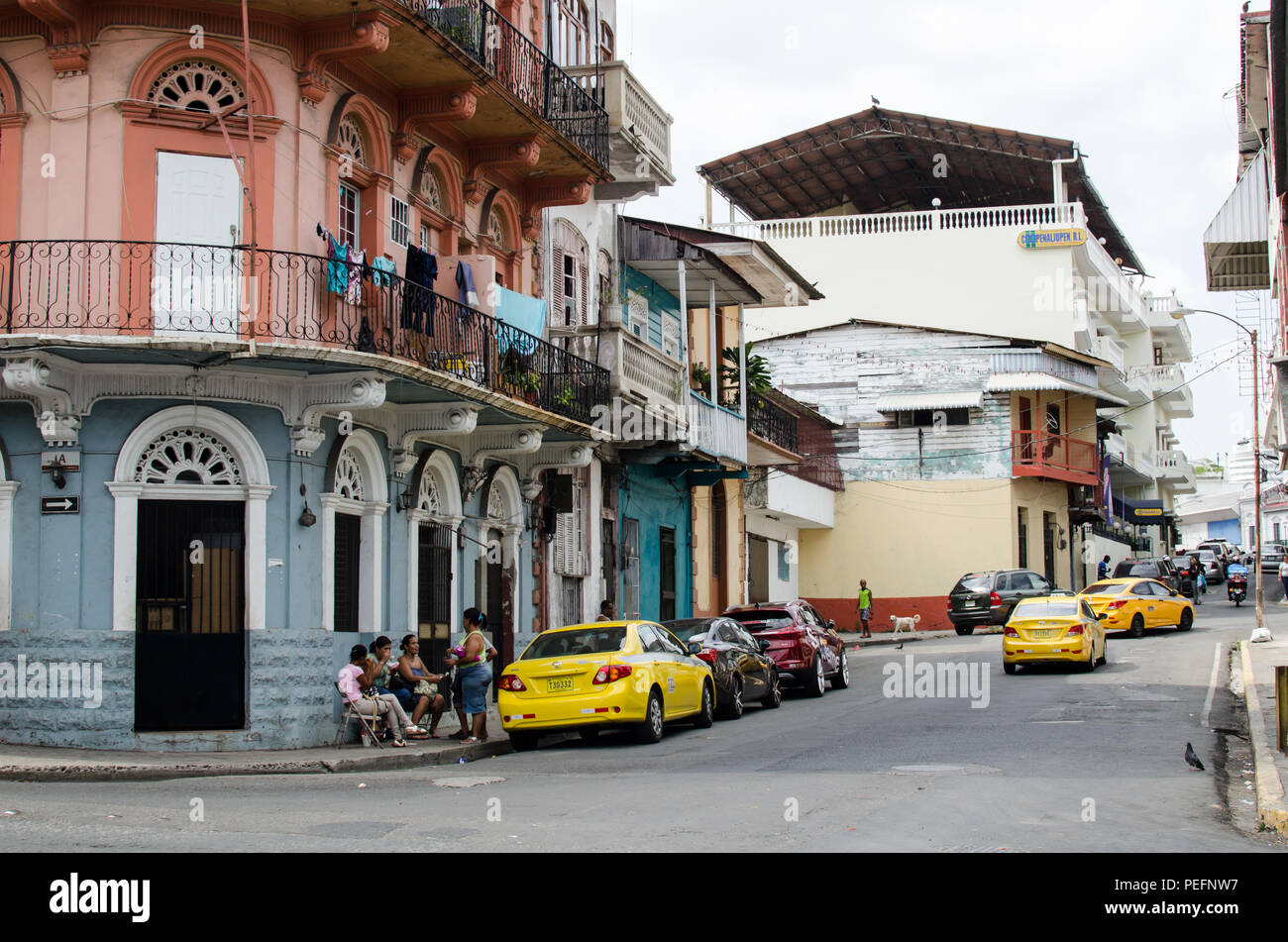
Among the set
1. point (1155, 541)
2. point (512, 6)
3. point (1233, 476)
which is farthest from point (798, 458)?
point (1233, 476)

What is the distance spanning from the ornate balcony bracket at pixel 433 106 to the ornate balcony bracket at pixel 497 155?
6.63 ft

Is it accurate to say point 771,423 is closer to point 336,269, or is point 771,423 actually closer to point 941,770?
point 336,269

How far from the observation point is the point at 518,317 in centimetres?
2148

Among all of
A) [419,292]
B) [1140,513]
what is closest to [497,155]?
[419,292]

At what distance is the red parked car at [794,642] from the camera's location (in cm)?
2333

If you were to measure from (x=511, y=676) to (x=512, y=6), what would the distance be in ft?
38.0

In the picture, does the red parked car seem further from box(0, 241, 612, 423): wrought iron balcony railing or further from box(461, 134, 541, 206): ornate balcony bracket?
box(0, 241, 612, 423): wrought iron balcony railing

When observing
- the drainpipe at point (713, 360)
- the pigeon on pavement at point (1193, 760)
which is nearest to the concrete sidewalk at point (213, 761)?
the pigeon on pavement at point (1193, 760)

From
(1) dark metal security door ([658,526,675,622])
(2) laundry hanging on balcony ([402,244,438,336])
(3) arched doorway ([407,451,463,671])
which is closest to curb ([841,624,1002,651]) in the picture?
(1) dark metal security door ([658,526,675,622])

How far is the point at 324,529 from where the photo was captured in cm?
1756

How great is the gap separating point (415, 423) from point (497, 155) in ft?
15.8

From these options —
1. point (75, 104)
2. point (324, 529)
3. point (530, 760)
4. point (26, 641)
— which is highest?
point (75, 104)

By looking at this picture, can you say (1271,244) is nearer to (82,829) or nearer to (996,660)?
(996,660)
